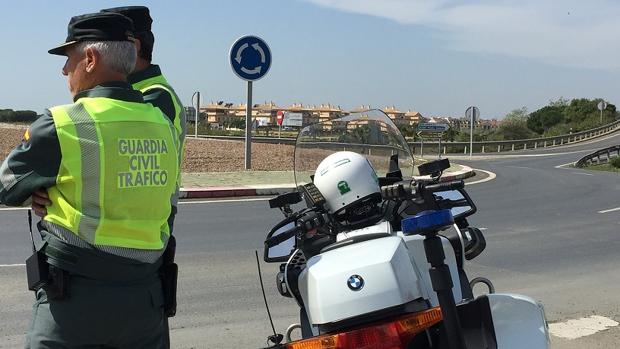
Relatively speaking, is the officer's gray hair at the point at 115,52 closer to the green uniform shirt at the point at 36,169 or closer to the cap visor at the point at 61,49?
the cap visor at the point at 61,49

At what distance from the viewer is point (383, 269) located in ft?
7.42

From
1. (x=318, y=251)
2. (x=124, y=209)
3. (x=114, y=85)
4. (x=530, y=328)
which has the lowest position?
(x=530, y=328)

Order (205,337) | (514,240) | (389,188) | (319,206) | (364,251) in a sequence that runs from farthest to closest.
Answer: (514,240) < (205,337) < (319,206) < (389,188) < (364,251)

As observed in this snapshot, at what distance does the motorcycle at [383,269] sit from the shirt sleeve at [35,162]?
3.11ft

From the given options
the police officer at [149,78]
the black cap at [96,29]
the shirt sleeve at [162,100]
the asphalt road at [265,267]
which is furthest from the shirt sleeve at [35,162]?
the asphalt road at [265,267]

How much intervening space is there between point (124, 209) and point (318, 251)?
89 cm

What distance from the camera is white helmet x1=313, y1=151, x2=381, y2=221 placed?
9.36 feet

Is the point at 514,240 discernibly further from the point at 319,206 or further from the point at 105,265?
the point at 105,265

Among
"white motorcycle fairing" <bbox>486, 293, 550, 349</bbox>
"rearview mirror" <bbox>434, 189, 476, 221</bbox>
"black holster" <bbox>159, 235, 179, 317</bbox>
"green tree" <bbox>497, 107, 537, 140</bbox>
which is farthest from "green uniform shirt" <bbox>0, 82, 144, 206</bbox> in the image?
"green tree" <bbox>497, 107, 537, 140</bbox>

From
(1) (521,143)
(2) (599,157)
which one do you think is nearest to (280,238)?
(2) (599,157)

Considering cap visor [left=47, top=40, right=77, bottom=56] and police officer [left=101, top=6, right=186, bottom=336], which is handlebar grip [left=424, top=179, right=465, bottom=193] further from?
cap visor [left=47, top=40, right=77, bottom=56]

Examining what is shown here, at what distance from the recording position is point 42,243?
2.17 meters

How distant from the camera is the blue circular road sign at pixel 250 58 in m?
16.0

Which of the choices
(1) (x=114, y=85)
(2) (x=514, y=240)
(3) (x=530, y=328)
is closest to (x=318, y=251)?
(3) (x=530, y=328)
